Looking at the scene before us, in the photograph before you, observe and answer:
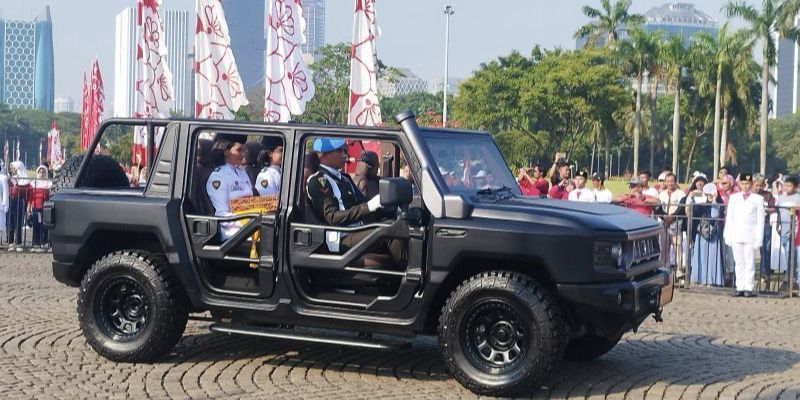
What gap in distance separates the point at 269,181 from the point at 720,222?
9.40 meters

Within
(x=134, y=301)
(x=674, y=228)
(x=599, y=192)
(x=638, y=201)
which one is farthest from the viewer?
(x=599, y=192)

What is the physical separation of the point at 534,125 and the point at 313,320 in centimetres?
6949

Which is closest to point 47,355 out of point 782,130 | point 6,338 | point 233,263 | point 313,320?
point 6,338

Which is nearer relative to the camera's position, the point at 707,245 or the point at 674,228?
the point at 707,245

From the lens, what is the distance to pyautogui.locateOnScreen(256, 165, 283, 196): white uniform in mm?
8945

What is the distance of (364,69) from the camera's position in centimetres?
2167

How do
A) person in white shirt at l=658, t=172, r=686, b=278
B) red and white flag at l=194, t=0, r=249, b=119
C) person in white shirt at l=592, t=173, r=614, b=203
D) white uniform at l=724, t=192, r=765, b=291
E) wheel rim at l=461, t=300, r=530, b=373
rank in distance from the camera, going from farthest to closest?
red and white flag at l=194, t=0, r=249, b=119
person in white shirt at l=592, t=173, r=614, b=203
person in white shirt at l=658, t=172, r=686, b=278
white uniform at l=724, t=192, r=765, b=291
wheel rim at l=461, t=300, r=530, b=373

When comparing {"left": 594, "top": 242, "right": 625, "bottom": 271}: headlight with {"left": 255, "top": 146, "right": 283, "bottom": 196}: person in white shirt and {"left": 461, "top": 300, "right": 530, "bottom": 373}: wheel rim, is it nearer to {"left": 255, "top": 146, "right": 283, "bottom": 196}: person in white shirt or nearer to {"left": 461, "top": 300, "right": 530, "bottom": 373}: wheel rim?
{"left": 461, "top": 300, "right": 530, "bottom": 373}: wheel rim

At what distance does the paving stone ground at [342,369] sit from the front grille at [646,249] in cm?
97

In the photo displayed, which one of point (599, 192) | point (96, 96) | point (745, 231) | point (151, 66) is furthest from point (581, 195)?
point (96, 96)

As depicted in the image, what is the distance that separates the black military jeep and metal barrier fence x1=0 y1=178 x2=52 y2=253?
12.4m

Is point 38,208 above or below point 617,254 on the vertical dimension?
below

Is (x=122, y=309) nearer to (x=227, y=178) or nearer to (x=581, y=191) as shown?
(x=227, y=178)

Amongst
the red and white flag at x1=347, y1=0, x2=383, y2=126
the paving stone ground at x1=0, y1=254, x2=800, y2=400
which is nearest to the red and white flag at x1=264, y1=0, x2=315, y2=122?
the red and white flag at x1=347, y1=0, x2=383, y2=126
